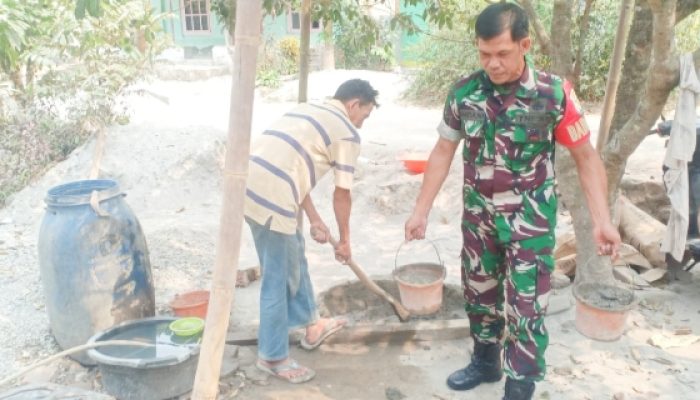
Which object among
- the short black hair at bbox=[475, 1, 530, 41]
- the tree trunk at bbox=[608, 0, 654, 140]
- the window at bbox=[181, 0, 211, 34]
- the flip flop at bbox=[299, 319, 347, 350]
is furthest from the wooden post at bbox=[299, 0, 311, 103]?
the window at bbox=[181, 0, 211, 34]

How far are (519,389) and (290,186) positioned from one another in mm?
1431

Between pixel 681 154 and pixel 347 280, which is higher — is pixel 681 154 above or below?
above

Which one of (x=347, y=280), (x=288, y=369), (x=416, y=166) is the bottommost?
(x=288, y=369)

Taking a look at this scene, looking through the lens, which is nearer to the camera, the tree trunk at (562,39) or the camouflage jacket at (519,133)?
the camouflage jacket at (519,133)

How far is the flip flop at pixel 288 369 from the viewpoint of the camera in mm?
3178

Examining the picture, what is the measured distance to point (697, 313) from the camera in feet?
12.8

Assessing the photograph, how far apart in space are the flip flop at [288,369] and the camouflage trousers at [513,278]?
3.33 feet

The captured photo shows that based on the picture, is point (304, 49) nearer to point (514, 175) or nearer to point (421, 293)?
point (421, 293)

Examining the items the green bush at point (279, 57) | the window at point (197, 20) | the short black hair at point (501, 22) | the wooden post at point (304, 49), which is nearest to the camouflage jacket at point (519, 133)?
the short black hair at point (501, 22)

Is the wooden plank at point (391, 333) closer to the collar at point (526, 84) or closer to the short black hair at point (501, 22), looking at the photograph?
the collar at point (526, 84)

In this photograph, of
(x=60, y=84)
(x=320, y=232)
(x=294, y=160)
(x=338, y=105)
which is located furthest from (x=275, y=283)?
(x=60, y=84)

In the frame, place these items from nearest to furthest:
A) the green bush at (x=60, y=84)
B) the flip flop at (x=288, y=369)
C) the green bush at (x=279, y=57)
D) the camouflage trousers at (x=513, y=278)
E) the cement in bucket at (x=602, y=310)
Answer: the camouflage trousers at (x=513, y=278) < the flip flop at (x=288, y=369) < the cement in bucket at (x=602, y=310) < the green bush at (x=60, y=84) < the green bush at (x=279, y=57)

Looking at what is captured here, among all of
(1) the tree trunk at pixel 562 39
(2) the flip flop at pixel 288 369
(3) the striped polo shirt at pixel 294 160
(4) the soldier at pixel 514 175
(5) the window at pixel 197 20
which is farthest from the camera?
(5) the window at pixel 197 20

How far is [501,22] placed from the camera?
2.34 m
